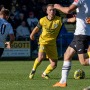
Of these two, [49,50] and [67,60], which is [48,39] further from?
[67,60]

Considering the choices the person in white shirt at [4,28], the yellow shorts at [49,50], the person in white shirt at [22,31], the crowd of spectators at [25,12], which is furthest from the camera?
the crowd of spectators at [25,12]

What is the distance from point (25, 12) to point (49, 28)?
1483 centimetres

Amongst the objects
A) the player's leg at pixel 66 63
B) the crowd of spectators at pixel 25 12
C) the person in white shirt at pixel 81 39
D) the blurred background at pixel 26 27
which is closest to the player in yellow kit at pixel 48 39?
the player's leg at pixel 66 63

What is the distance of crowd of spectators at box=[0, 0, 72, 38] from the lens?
27578mm

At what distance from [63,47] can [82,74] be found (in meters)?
12.1

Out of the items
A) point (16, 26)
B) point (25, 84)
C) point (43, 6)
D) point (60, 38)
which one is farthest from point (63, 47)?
point (25, 84)

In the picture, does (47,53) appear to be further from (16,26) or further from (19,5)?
(19,5)

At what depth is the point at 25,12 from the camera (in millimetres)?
29938

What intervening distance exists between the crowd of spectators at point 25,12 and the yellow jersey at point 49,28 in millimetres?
11372

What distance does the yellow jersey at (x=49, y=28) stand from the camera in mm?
15147

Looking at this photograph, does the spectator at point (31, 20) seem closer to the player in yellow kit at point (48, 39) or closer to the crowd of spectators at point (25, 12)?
the crowd of spectators at point (25, 12)

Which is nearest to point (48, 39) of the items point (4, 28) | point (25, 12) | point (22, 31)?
point (4, 28)

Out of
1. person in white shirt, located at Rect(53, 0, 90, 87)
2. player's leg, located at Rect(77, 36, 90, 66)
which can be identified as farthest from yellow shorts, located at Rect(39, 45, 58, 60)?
player's leg, located at Rect(77, 36, 90, 66)

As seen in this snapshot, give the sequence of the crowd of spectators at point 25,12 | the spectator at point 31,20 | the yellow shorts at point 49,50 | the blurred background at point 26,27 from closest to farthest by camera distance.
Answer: the yellow shorts at point 49,50 → the blurred background at point 26,27 → the crowd of spectators at point 25,12 → the spectator at point 31,20
